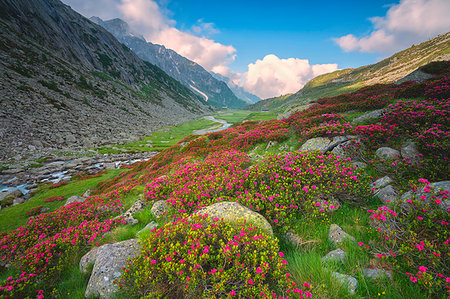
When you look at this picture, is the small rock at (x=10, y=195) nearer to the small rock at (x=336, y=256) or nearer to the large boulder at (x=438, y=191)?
A: the small rock at (x=336, y=256)

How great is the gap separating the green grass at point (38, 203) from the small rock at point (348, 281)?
700 inches

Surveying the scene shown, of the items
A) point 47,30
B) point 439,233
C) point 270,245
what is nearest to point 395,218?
point 439,233

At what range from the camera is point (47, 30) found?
7581 cm

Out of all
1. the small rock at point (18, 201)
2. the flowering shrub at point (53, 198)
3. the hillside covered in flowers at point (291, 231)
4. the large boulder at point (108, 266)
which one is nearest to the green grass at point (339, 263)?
the hillside covered in flowers at point (291, 231)

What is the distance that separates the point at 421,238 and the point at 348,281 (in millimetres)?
2029

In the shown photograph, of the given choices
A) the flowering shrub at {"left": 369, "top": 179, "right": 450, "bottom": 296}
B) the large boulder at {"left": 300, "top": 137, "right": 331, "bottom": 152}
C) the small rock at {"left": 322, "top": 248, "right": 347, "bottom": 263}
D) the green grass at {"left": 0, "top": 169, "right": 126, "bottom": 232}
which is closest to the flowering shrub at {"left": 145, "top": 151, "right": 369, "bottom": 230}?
the small rock at {"left": 322, "top": 248, "right": 347, "bottom": 263}

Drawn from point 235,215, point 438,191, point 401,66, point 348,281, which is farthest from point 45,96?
point 401,66

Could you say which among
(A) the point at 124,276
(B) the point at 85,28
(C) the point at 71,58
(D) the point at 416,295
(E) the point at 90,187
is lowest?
(E) the point at 90,187

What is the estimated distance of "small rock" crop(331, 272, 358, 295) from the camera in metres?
2.92

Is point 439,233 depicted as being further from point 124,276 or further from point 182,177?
point 182,177

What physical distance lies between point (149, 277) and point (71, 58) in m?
120

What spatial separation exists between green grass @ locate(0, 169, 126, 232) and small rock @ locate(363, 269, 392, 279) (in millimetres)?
18342

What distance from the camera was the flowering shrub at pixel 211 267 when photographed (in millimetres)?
2953

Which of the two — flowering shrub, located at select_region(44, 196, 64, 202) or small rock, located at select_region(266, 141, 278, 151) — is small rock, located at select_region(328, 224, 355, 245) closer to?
small rock, located at select_region(266, 141, 278, 151)
